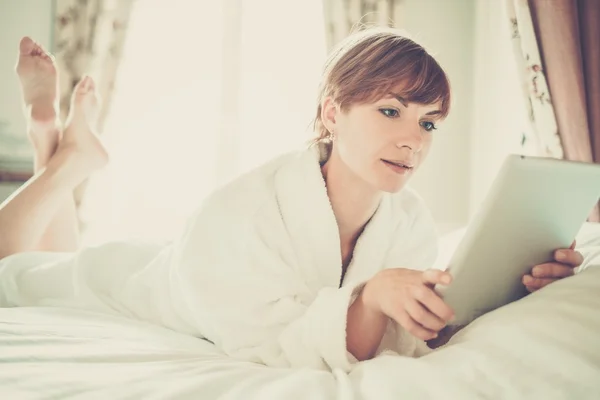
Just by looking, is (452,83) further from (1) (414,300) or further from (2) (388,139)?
(1) (414,300)

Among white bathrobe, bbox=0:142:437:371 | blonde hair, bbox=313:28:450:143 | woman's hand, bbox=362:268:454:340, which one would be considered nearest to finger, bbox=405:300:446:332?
woman's hand, bbox=362:268:454:340

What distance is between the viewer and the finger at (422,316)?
61 cm

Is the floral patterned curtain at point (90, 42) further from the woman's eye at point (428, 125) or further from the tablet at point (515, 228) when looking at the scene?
the tablet at point (515, 228)

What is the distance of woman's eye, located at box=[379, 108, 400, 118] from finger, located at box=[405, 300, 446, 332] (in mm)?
427

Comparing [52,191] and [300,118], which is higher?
[300,118]

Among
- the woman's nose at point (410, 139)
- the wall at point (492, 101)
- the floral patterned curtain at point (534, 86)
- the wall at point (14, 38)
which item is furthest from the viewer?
the wall at point (14, 38)

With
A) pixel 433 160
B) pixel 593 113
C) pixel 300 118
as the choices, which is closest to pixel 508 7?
pixel 593 113

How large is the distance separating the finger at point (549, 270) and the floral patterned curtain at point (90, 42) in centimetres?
234

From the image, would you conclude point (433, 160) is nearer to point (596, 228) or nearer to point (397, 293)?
point (596, 228)

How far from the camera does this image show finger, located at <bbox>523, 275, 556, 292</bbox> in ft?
2.42

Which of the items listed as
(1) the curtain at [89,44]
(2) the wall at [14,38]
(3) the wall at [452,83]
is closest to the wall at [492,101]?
(3) the wall at [452,83]

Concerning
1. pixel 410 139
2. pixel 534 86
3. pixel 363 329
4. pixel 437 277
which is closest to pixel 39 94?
pixel 410 139

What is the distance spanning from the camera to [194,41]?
281cm

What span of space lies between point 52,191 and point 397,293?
4.08 ft
